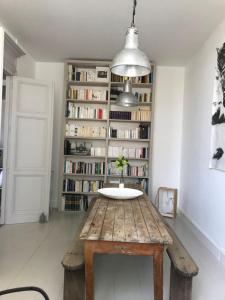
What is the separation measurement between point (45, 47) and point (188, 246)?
12.3 feet

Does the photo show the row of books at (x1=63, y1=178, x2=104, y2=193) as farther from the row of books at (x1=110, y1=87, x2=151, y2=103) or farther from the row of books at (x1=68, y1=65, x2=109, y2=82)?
the row of books at (x1=68, y1=65, x2=109, y2=82)

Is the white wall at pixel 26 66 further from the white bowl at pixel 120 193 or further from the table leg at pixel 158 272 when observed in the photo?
the table leg at pixel 158 272

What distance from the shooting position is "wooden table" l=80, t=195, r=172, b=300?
65.2 inches

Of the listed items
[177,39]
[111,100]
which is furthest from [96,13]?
[111,100]

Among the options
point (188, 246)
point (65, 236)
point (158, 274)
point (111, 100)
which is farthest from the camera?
point (111, 100)

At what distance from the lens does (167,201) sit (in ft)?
16.4

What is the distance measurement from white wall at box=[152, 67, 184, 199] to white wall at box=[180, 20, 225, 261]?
0.23 meters

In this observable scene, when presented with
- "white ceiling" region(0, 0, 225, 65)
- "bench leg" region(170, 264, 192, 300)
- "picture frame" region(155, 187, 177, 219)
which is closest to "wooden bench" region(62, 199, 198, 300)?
"bench leg" region(170, 264, 192, 300)

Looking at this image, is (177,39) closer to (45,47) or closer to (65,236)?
(45,47)

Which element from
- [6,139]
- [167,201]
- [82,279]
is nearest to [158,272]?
[82,279]

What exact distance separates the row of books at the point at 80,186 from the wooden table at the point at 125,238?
9.78ft

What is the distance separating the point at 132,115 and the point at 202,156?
1.62 meters

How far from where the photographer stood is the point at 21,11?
131 inches

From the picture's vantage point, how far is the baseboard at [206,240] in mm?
3063
